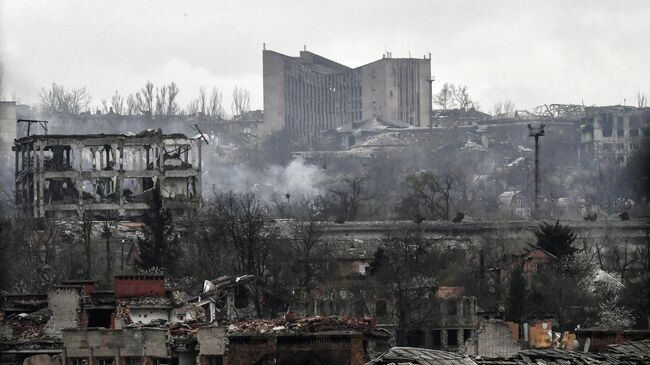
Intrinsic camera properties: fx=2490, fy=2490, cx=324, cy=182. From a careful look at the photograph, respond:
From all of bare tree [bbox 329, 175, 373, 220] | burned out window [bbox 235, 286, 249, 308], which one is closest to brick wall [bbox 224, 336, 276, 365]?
burned out window [bbox 235, 286, 249, 308]

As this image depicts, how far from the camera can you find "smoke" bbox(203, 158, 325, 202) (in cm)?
11494

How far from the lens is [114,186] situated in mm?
87312

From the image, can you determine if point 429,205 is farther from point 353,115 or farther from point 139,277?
point 353,115

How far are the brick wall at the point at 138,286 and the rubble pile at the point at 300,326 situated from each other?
3.02 metres

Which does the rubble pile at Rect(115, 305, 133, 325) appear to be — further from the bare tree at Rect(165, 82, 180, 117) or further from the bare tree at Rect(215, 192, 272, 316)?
the bare tree at Rect(165, 82, 180, 117)

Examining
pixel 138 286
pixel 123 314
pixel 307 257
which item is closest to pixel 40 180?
pixel 307 257

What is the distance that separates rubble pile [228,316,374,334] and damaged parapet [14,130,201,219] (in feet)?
113

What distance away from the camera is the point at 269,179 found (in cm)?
12569

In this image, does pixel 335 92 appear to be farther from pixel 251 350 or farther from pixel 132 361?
pixel 251 350

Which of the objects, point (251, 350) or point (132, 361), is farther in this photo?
point (132, 361)

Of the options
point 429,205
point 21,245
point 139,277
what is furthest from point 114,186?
point 139,277

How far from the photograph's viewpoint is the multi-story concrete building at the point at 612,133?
128 metres

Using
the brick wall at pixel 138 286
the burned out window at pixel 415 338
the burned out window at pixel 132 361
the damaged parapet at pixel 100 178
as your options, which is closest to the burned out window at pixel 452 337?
the burned out window at pixel 415 338

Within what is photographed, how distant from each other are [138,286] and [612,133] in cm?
8471
